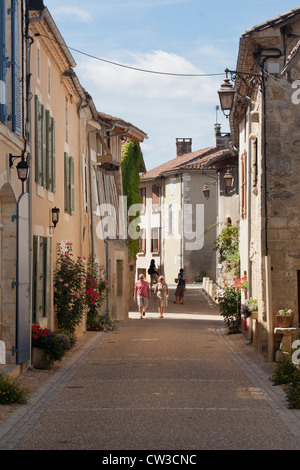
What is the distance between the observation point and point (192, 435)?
25.1 ft

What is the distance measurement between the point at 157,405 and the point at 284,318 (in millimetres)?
5229

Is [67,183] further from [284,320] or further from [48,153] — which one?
[284,320]

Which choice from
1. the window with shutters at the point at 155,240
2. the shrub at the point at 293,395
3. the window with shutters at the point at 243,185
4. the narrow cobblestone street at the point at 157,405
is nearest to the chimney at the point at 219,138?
the window with shutters at the point at 155,240

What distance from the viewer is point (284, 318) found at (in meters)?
14.0

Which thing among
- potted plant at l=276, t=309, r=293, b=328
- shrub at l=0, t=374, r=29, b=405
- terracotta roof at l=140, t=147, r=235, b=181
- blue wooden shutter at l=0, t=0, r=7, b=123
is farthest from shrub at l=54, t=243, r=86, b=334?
terracotta roof at l=140, t=147, r=235, b=181

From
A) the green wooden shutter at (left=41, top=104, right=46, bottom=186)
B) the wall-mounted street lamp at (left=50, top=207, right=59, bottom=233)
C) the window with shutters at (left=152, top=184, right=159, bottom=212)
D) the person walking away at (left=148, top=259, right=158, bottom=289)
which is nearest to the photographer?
the green wooden shutter at (left=41, top=104, right=46, bottom=186)

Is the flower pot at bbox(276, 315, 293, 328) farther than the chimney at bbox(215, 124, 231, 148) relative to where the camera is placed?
No

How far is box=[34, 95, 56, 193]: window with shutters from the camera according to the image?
546 inches

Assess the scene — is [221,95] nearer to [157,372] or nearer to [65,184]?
[65,184]

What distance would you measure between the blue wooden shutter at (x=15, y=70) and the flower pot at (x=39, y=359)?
3.48m

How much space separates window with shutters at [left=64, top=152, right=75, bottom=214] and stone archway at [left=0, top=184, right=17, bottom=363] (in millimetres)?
5974

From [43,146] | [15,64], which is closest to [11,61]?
[15,64]

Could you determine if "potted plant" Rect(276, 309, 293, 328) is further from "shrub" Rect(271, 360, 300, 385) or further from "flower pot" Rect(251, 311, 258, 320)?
"shrub" Rect(271, 360, 300, 385)

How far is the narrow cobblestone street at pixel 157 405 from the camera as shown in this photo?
7.44 meters
